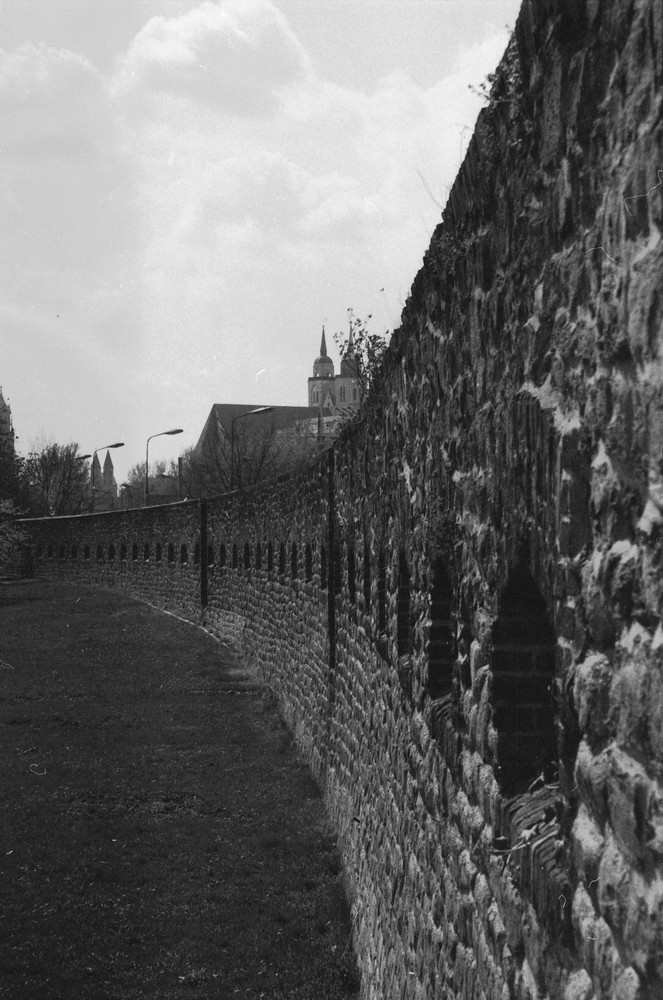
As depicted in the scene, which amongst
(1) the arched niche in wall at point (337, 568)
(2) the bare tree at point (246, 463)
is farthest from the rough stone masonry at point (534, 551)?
(2) the bare tree at point (246, 463)

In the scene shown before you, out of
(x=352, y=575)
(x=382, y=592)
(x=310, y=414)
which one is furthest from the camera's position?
(x=310, y=414)

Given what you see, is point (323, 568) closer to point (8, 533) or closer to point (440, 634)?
point (440, 634)

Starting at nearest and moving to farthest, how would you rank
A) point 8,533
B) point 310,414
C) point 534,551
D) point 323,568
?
point 534,551 → point 323,568 → point 8,533 → point 310,414

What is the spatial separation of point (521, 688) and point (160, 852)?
5.61 m

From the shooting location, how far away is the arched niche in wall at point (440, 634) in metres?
4.60

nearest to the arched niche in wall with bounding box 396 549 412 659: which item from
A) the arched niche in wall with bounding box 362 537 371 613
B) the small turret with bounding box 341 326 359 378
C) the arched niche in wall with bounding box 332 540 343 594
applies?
the arched niche in wall with bounding box 362 537 371 613

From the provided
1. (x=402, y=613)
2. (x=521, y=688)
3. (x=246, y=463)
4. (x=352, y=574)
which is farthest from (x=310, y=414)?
(x=521, y=688)

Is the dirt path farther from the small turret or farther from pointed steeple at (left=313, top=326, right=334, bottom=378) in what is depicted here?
pointed steeple at (left=313, top=326, right=334, bottom=378)

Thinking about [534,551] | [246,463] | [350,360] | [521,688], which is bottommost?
[521,688]

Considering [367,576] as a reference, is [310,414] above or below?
above

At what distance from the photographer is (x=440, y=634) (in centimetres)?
465

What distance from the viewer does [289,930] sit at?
22.9ft

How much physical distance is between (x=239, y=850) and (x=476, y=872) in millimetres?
→ 5154

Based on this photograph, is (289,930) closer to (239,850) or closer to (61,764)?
(239,850)
